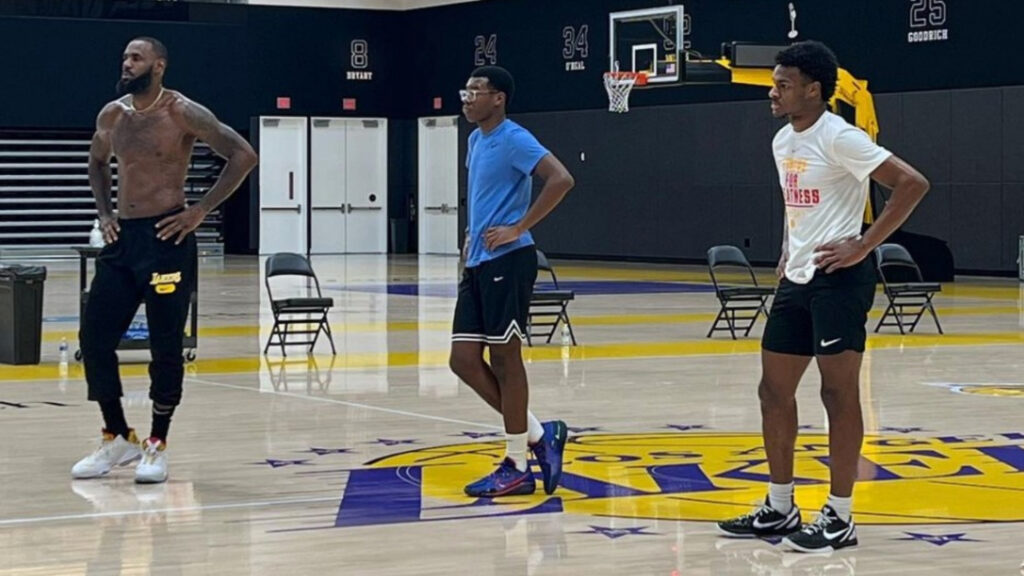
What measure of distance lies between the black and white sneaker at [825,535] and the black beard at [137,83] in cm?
364

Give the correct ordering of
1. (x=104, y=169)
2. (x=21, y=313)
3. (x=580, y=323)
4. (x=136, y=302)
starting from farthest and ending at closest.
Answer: (x=580, y=323)
(x=21, y=313)
(x=104, y=169)
(x=136, y=302)

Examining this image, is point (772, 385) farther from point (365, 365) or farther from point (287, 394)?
point (365, 365)

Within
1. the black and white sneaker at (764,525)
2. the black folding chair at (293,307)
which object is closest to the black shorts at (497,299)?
the black and white sneaker at (764,525)

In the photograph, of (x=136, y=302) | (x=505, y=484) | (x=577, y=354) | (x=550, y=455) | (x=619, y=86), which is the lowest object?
(x=577, y=354)

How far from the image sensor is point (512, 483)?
8.18m

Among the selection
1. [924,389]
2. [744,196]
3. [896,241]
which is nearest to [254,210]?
[744,196]

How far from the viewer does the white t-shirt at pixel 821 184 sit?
689cm

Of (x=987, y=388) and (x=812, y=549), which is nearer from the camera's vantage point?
(x=812, y=549)

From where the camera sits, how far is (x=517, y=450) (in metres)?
8.26

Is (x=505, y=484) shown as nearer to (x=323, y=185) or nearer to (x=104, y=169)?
(x=104, y=169)

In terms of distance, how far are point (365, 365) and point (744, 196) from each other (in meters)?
20.2

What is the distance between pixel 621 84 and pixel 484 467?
24.9 metres

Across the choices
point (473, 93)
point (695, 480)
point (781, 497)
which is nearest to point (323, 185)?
point (695, 480)

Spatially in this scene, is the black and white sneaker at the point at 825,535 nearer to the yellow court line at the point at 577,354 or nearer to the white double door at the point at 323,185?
the yellow court line at the point at 577,354
